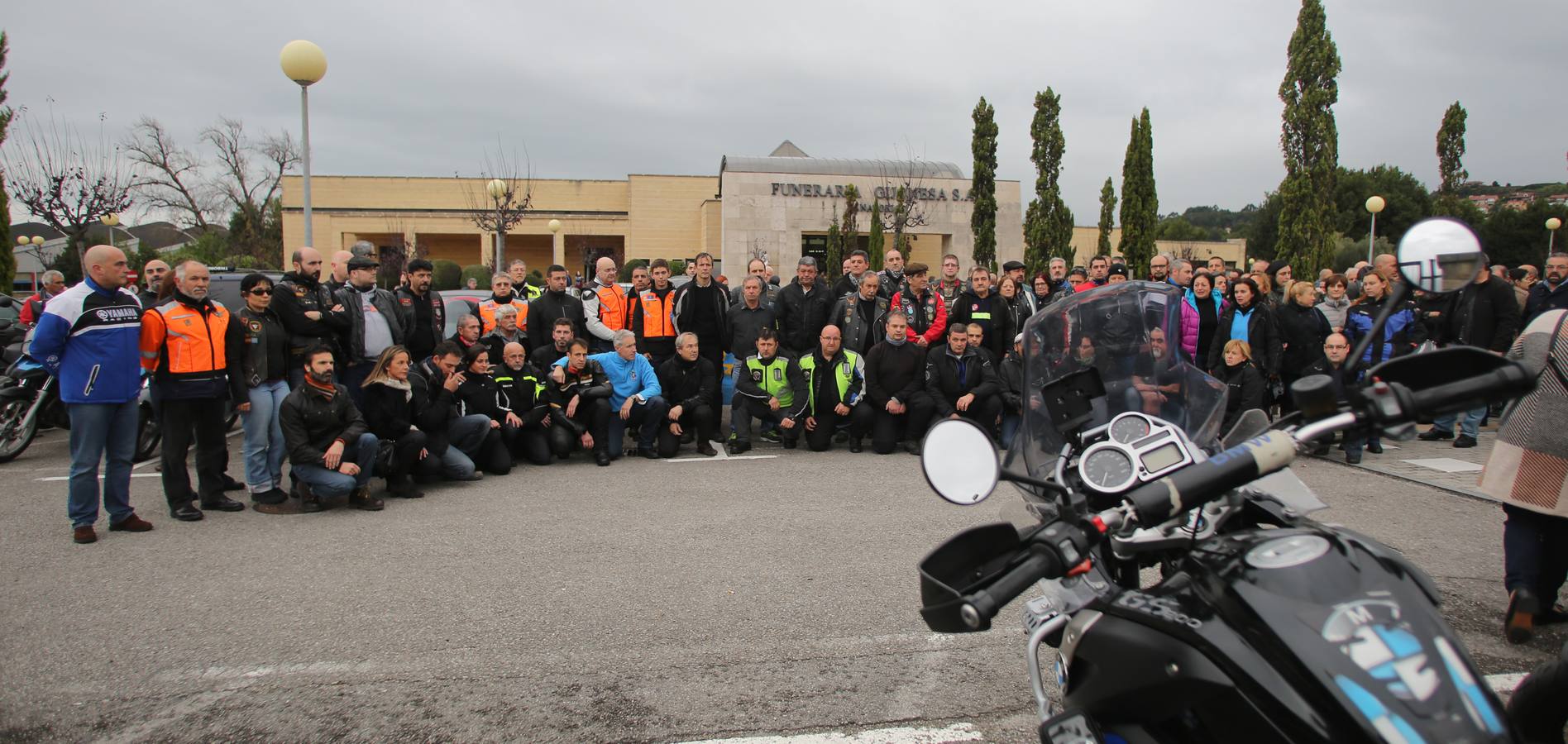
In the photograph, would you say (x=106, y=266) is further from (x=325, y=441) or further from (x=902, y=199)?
(x=902, y=199)

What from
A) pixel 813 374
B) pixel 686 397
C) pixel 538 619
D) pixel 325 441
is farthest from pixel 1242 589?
pixel 686 397

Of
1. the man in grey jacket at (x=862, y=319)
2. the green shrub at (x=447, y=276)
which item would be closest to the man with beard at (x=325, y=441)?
the man in grey jacket at (x=862, y=319)

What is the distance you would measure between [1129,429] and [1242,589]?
101 cm

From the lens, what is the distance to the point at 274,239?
159ft

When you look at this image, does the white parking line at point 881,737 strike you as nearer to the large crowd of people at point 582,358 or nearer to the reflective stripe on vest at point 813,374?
the large crowd of people at point 582,358

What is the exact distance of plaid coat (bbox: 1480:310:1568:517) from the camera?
389 cm

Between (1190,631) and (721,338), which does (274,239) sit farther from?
(1190,631)

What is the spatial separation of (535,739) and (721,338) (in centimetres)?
669

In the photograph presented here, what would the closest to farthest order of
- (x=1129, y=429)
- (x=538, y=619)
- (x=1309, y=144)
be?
(x=1129, y=429) → (x=538, y=619) → (x=1309, y=144)

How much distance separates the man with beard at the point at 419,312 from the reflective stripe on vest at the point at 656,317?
2.04m

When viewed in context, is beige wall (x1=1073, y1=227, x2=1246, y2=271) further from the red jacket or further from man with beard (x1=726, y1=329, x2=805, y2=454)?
man with beard (x1=726, y1=329, x2=805, y2=454)

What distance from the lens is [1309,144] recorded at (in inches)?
963

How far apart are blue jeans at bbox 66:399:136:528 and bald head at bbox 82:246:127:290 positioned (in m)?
0.81

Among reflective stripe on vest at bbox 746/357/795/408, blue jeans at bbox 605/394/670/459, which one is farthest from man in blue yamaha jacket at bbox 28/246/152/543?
reflective stripe on vest at bbox 746/357/795/408
